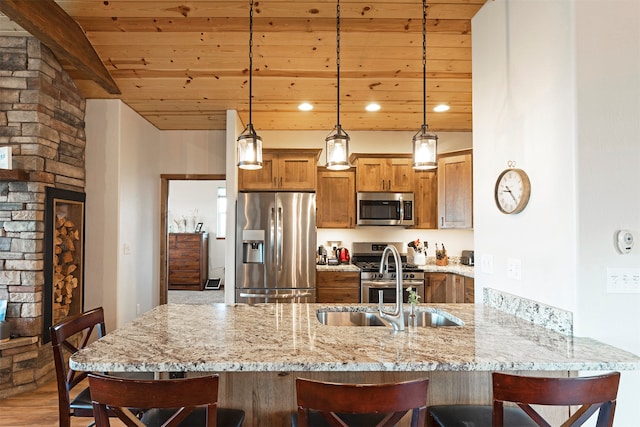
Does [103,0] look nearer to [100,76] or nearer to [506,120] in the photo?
[100,76]

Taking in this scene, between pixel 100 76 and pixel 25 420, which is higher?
pixel 100 76

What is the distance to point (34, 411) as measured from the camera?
2.75 metres

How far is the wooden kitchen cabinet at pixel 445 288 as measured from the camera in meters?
4.10

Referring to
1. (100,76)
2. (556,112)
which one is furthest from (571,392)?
(100,76)

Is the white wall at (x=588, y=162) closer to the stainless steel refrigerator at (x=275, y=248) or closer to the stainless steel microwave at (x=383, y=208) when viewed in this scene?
the stainless steel refrigerator at (x=275, y=248)

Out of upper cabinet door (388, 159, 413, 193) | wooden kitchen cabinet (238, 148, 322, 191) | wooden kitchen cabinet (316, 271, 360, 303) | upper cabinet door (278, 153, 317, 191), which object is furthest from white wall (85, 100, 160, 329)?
upper cabinet door (388, 159, 413, 193)

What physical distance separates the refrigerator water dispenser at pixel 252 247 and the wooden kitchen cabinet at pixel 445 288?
192 cm

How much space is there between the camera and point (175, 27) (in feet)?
10.3

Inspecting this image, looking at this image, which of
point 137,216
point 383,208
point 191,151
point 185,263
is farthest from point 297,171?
point 185,263

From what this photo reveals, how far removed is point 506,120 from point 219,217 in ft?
25.8

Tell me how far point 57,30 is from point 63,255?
2.02 meters

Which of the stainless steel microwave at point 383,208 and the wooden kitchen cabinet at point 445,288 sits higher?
the stainless steel microwave at point 383,208

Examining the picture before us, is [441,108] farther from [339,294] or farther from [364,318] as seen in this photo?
[364,318]

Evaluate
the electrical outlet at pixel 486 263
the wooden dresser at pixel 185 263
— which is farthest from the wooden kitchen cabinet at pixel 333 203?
the wooden dresser at pixel 185 263
